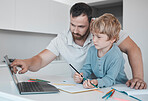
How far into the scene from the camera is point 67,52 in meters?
1.72

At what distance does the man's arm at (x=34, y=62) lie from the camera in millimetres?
1318

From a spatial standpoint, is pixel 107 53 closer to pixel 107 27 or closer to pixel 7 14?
pixel 107 27

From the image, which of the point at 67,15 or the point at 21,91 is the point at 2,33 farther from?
the point at 21,91

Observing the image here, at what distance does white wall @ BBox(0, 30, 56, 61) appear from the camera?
3.10 metres

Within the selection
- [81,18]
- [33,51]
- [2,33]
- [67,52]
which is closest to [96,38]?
[81,18]

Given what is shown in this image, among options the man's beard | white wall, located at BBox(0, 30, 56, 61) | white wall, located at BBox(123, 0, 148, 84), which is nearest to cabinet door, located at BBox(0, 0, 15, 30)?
white wall, located at BBox(0, 30, 56, 61)

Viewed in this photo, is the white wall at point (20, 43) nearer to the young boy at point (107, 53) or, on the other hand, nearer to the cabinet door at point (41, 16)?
the cabinet door at point (41, 16)

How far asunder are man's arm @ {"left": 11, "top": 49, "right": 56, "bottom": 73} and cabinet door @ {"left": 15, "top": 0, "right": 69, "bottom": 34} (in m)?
1.51

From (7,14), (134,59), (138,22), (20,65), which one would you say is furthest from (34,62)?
(138,22)

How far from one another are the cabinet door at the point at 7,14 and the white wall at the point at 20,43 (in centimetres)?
27

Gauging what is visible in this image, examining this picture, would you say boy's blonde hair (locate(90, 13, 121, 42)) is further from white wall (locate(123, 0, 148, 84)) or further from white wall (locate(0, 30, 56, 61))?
white wall (locate(0, 30, 56, 61))

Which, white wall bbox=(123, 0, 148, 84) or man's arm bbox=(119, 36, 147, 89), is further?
white wall bbox=(123, 0, 148, 84)

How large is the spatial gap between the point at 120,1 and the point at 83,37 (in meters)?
2.07

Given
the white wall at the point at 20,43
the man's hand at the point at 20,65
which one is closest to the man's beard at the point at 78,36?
the man's hand at the point at 20,65
